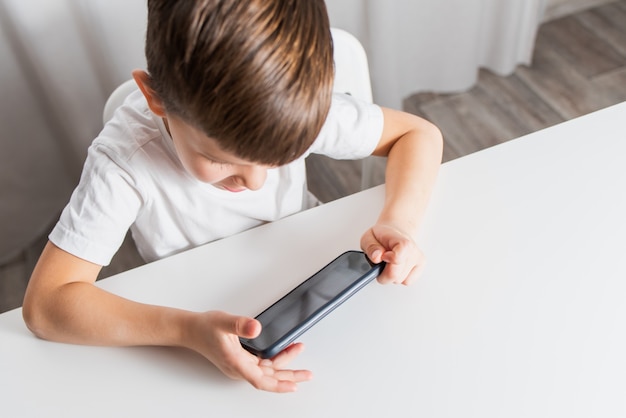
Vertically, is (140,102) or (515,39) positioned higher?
(140,102)

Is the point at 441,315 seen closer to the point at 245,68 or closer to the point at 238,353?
the point at 238,353

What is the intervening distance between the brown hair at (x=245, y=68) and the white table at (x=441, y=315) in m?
0.19

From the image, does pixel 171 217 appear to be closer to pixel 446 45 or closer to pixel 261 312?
pixel 261 312

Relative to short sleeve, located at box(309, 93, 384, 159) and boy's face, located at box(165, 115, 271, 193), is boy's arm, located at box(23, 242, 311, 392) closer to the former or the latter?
boy's face, located at box(165, 115, 271, 193)

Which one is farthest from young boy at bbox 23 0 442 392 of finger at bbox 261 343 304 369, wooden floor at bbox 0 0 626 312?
wooden floor at bbox 0 0 626 312

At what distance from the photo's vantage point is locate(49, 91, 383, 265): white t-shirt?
70 cm

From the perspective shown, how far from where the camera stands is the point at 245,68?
509 mm

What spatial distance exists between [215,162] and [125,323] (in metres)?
0.19

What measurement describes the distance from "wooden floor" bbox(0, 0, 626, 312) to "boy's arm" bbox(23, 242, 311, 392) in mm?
836

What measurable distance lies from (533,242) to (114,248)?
1.53 ft

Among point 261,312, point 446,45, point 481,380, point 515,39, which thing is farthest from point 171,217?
point 515,39

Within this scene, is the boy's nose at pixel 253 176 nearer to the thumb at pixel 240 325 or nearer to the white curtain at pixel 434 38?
the thumb at pixel 240 325

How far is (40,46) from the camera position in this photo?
1244mm

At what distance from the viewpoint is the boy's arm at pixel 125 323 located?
0.60 m
